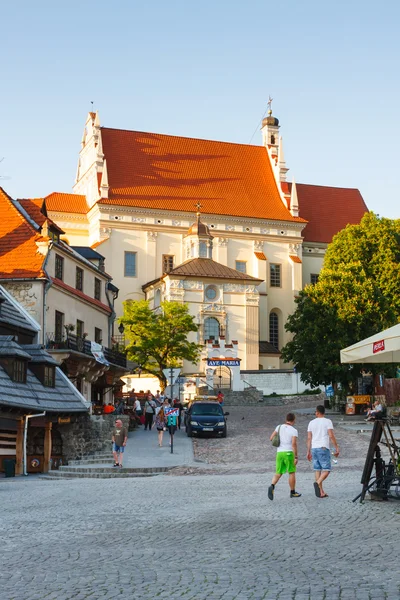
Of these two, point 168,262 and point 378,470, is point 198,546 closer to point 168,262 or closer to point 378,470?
point 378,470

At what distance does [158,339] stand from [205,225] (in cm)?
2009

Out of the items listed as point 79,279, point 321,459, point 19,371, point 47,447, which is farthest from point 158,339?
point 321,459

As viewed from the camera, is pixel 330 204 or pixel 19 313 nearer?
pixel 19 313

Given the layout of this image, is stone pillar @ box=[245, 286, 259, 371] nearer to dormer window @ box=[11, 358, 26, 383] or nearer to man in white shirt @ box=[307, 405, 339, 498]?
dormer window @ box=[11, 358, 26, 383]

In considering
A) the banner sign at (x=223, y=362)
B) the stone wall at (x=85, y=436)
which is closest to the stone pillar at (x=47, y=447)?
the stone wall at (x=85, y=436)

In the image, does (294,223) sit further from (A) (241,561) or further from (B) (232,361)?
(A) (241,561)

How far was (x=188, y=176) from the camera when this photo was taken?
3297 inches

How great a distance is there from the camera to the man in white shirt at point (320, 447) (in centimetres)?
1507

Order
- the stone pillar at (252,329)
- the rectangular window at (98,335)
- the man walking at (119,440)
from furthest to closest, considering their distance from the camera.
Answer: the stone pillar at (252,329) → the rectangular window at (98,335) → the man walking at (119,440)

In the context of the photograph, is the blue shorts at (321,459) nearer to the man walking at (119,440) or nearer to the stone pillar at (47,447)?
the man walking at (119,440)

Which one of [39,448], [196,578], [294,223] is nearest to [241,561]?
[196,578]

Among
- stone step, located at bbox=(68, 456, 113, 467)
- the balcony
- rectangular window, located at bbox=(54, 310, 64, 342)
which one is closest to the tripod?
stone step, located at bbox=(68, 456, 113, 467)

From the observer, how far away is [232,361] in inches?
2416

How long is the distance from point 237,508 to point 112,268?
62.8 m
